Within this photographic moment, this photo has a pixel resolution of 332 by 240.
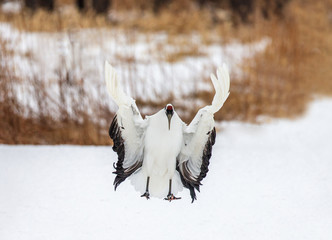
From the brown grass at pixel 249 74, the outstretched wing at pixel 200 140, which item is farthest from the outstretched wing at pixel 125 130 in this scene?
the brown grass at pixel 249 74

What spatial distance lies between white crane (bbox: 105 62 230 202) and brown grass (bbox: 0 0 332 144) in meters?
1.52

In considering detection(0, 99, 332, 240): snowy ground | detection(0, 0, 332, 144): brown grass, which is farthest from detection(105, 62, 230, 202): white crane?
detection(0, 0, 332, 144): brown grass

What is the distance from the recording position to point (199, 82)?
3855 mm

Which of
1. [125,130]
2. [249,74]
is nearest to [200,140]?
[125,130]

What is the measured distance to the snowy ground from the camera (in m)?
1.72

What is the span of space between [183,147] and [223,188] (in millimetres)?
764

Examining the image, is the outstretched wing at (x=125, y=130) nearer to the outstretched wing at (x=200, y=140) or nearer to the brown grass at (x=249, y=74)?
the outstretched wing at (x=200, y=140)

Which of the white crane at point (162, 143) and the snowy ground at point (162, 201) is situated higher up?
the white crane at point (162, 143)

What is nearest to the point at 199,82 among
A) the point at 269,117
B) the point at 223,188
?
the point at 269,117

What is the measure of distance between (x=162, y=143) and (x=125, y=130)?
120 millimetres

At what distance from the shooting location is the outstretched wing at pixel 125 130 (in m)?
1.28

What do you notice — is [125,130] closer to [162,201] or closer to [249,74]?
[162,201]

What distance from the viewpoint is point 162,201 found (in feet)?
6.51

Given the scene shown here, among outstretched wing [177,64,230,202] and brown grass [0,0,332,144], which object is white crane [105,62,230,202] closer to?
outstretched wing [177,64,230,202]
